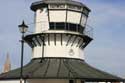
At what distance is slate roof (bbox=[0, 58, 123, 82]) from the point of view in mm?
38094

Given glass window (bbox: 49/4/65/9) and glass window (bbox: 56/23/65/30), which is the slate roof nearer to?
glass window (bbox: 56/23/65/30)

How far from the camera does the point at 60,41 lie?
137 feet

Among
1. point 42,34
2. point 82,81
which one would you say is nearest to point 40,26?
point 42,34

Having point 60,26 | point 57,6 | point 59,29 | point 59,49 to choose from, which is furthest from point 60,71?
point 57,6

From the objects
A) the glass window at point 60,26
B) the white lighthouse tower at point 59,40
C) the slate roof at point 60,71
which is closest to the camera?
the slate roof at point 60,71

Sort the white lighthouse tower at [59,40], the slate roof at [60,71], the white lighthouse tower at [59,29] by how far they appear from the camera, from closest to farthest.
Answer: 1. the slate roof at [60,71]
2. the white lighthouse tower at [59,40]
3. the white lighthouse tower at [59,29]

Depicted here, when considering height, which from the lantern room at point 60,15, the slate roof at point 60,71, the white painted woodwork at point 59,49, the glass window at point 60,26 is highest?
the lantern room at point 60,15

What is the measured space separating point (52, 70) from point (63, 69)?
1065 millimetres

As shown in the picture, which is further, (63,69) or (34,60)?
(34,60)

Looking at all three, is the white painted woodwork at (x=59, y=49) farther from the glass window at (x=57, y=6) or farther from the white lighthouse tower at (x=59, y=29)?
the glass window at (x=57, y=6)

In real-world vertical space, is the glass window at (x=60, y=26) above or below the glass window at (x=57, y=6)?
below

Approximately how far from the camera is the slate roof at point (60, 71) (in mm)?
38094

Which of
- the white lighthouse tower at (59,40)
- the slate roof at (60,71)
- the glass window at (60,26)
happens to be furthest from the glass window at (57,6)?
the slate roof at (60,71)

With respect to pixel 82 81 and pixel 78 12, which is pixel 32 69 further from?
pixel 78 12
